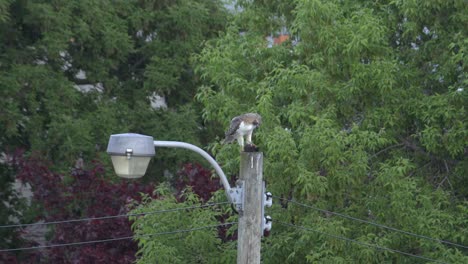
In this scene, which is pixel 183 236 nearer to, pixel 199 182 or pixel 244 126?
pixel 244 126

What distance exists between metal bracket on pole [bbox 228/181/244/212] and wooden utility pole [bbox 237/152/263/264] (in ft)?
0.10

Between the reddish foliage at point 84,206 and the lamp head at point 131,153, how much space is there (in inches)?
306

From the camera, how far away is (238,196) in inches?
403

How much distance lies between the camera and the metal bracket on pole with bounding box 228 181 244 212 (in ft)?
33.4

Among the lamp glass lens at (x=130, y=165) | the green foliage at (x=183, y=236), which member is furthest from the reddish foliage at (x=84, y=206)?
the lamp glass lens at (x=130, y=165)

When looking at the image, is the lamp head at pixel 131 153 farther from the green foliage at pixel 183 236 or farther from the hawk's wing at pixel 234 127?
the green foliage at pixel 183 236

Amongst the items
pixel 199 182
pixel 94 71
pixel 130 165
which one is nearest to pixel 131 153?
pixel 130 165

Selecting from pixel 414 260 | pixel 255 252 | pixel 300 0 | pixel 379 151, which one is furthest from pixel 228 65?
pixel 255 252

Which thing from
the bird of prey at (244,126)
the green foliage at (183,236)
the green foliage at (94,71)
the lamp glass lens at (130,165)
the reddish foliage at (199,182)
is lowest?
the green foliage at (183,236)

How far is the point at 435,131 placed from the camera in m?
13.7

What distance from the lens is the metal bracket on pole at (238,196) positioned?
10.2 meters

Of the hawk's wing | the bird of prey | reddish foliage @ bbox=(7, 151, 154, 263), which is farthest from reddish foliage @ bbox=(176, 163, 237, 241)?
the bird of prey

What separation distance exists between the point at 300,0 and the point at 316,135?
7.34 ft

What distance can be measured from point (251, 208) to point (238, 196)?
175 millimetres
